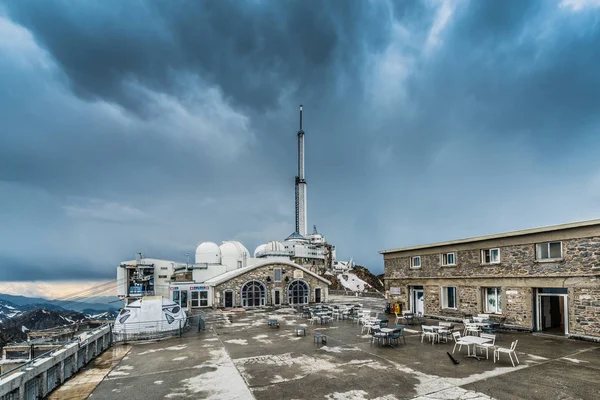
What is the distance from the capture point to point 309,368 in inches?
428

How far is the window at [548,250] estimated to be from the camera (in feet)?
50.3

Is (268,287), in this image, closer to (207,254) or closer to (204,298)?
(204,298)

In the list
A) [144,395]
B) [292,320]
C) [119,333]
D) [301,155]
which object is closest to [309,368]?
[144,395]

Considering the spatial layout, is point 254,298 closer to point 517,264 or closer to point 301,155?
point 517,264

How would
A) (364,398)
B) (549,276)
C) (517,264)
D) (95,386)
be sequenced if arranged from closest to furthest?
(364,398), (95,386), (549,276), (517,264)

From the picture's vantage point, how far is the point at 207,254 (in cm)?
4269

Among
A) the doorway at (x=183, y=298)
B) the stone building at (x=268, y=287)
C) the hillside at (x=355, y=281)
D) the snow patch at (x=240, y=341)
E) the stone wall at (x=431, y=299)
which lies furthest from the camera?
the hillside at (x=355, y=281)

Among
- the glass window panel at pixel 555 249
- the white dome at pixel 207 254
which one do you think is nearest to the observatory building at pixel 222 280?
the white dome at pixel 207 254

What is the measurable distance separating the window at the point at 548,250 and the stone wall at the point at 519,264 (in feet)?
0.65

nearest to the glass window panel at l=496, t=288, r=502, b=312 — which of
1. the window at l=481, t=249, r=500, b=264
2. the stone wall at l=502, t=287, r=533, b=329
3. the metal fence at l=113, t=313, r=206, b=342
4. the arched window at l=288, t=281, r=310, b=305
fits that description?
the stone wall at l=502, t=287, r=533, b=329

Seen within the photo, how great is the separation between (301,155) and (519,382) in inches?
3672

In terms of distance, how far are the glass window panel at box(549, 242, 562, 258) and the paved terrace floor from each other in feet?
11.9

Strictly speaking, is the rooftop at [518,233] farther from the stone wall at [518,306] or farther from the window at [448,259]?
the stone wall at [518,306]

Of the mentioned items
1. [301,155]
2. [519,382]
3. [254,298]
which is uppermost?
[301,155]
